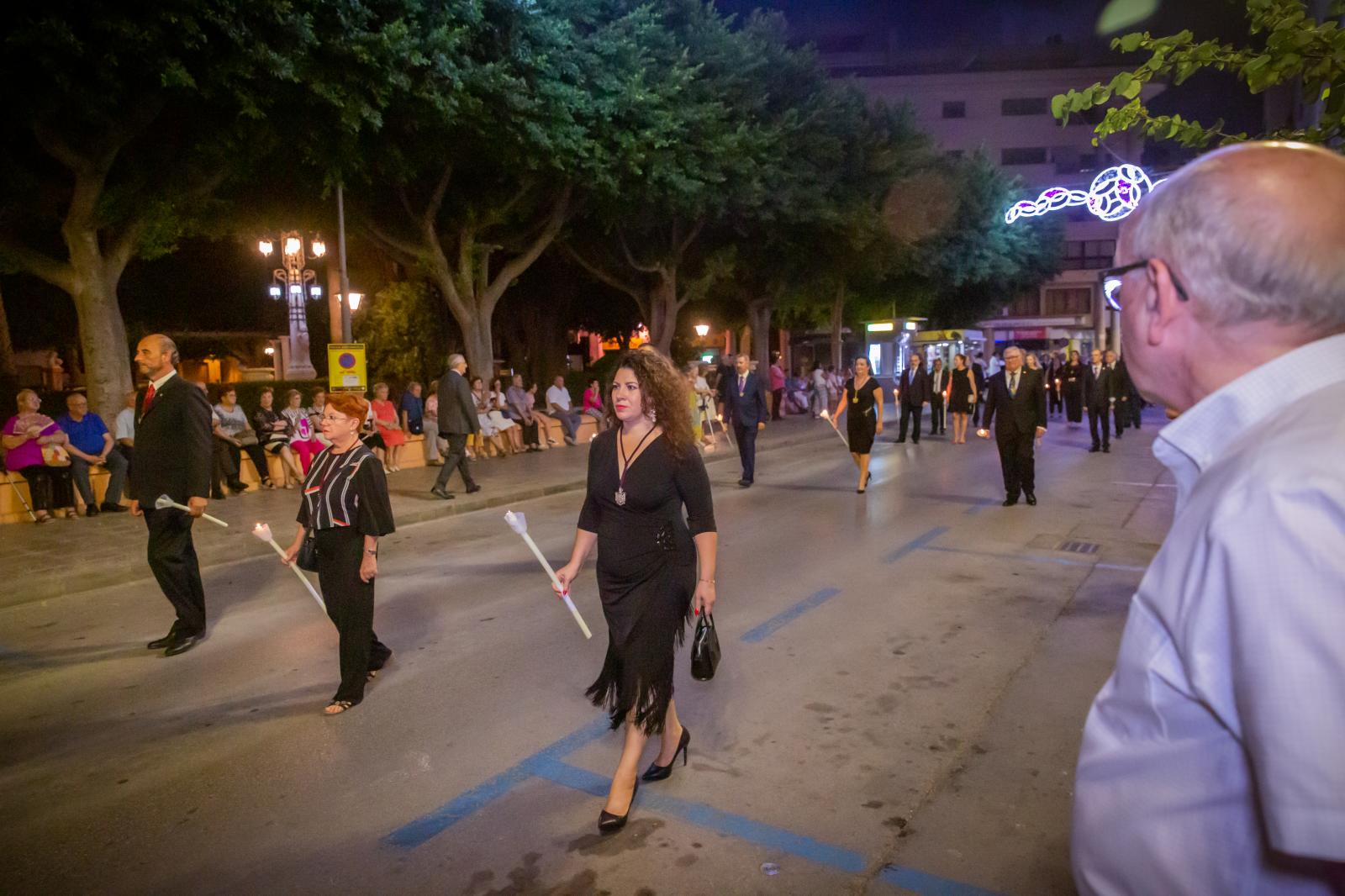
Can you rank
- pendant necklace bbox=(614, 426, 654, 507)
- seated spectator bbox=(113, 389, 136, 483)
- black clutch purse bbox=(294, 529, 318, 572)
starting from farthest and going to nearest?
seated spectator bbox=(113, 389, 136, 483) → black clutch purse bbox=(294, 529, 318, 572) → pendant necklace bbox=(614, 426, 654, 507)

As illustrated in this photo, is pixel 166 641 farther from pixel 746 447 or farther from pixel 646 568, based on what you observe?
pixel 746 447

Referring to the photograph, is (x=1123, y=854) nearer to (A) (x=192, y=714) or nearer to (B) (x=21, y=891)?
(B) (x=21, y=891)

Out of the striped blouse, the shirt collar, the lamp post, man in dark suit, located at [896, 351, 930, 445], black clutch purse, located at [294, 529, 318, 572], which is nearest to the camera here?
the shirt collar

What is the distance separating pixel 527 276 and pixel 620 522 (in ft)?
79.2

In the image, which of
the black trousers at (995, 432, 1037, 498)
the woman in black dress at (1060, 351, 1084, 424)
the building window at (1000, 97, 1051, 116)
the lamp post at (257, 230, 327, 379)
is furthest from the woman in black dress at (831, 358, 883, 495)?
the building window at (1000, 97, 1051, 116)

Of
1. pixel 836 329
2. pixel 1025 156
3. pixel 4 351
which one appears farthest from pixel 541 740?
pixel 1025 156

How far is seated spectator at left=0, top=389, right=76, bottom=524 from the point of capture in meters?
11.0

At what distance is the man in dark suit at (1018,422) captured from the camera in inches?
437

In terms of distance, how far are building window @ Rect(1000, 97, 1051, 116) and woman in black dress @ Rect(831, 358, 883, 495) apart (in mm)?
58447

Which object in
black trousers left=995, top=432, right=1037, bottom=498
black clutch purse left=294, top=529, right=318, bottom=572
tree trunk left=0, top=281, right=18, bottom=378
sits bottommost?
black trousers left=995, top=432, right=1037, bottom=498

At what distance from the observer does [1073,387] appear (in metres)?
22.3

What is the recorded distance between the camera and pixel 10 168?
40.8 feet

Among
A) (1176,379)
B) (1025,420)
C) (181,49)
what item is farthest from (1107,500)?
(181,49)

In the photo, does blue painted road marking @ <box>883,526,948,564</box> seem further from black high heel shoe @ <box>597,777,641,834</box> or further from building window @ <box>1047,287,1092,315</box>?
building window @ <box>1047,287,1092,315</box>
